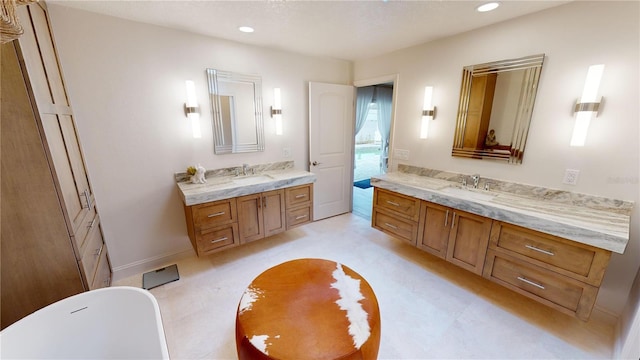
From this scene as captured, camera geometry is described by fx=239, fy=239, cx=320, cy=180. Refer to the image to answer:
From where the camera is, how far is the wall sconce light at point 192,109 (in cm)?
235

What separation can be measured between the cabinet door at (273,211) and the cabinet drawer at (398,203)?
1.11 metres

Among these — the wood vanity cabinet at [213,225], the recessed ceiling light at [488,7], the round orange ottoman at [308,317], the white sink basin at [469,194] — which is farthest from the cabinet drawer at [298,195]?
the recessed ceiling light at [488,7]

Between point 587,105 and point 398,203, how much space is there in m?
1.58

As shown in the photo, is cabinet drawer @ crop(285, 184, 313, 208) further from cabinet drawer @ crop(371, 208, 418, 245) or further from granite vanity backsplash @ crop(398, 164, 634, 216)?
granite vanity backsplash @ crop(398, 164, 634, 216)

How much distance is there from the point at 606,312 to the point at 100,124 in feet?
14.3

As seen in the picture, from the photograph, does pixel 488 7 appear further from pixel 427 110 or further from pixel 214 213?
pixel 214 213

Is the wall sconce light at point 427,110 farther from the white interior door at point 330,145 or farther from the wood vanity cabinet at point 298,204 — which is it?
the wood vanity cabinet at point 298,204

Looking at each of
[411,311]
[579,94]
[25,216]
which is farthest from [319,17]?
[411,311]

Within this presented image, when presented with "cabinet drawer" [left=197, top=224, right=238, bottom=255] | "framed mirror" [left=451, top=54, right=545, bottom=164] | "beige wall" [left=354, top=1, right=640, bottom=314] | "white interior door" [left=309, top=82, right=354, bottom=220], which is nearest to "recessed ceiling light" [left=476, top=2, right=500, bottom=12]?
"beige wall" [left=354, top=1, right=640, bottom=314]

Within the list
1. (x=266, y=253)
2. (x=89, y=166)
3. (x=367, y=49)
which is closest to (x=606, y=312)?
(x=266, y=253)

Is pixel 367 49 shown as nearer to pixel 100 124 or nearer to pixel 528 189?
pixel 528 189

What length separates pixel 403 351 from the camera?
5.27 ft

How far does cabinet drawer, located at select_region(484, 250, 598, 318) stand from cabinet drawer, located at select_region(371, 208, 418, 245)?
0.68m

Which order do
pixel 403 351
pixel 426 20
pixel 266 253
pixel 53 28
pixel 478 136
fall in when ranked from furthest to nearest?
pixel 266 253
pixel 478 136
pixel 426 20
pixel 53 28
pixel 403 351
